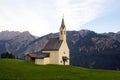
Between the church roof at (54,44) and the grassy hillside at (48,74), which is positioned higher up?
the church roof at (54,44)

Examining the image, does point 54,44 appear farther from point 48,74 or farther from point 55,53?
point 48,74

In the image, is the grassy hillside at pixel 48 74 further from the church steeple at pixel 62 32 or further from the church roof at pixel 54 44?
the church steeple at pixel 62 32

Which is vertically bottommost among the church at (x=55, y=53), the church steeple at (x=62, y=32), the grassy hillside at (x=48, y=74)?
the grassy hillside at (x=48, y=74)

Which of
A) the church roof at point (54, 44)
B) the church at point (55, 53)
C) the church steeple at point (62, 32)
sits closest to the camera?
the church at point (55, 53)

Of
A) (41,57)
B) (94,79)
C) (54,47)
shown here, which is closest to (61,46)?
(54,47)

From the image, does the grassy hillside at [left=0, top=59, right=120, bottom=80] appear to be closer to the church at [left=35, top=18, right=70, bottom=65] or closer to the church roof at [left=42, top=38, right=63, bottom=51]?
the church at [left=35, top=18, right=70, bottom=65]

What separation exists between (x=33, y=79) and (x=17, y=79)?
3284 millimetres

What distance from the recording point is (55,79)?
5516 centimetres

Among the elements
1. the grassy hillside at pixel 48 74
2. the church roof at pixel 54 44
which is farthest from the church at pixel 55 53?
the grassy hillside at pixel 48 74

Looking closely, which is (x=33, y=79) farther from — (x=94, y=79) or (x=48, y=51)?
(x=48, y=51)

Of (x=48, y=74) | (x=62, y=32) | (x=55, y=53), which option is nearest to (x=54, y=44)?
(x=55, y=53)

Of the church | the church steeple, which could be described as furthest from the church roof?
the church steeple

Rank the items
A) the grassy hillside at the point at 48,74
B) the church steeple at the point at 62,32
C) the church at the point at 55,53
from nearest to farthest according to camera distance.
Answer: the grassy hillside at the point at 48,74
the church at the point at 55,53
the church steeple at the point at 62,32

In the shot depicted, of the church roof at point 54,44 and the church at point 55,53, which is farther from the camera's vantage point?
the church roof at point 54,44
